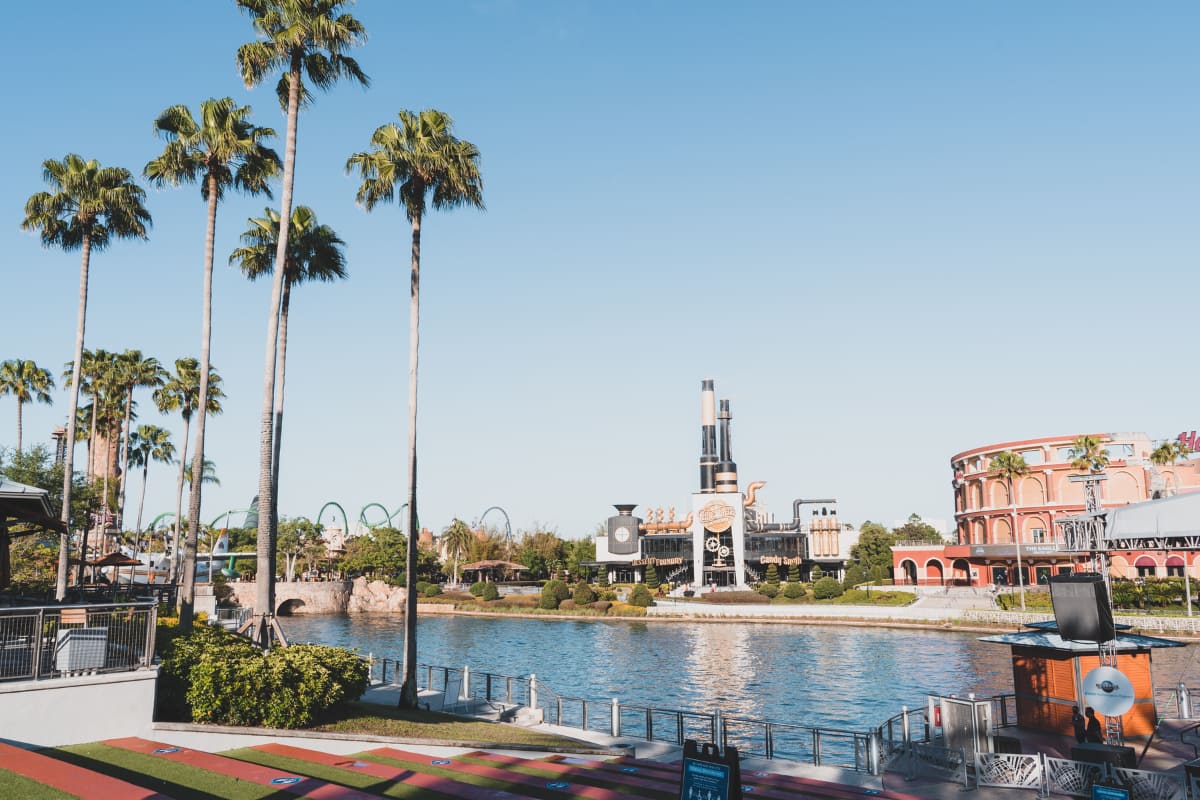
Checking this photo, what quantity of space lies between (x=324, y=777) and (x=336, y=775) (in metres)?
0.29

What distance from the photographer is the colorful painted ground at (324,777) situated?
1167 cm

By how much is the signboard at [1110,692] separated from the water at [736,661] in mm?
18673

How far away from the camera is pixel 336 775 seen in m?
14.2

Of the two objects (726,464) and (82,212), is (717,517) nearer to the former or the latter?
(726,464)

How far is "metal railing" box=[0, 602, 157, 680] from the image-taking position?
15.2 m

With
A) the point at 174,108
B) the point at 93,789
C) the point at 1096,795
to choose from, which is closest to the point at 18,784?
the point at 93,789

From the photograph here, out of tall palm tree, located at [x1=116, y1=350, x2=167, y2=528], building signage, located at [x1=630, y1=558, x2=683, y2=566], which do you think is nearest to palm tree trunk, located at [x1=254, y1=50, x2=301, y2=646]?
tall palm tree, located at [x1=116, y1=350, x2=167, y2=528]

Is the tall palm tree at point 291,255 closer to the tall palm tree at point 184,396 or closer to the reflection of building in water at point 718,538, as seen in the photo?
the tall palm tree at point 184,396

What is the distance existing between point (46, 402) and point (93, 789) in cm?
7574

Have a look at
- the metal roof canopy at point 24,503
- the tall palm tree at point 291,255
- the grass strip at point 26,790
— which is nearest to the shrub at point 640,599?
the tall palm tree at point 291,255

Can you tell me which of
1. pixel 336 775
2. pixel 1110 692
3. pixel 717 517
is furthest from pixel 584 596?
pixel 336 775

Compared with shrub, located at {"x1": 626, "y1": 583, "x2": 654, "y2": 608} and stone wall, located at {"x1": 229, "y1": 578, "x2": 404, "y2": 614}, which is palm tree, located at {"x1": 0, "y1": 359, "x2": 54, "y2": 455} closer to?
stone wall, located at {"x1": 229, "y1": 578, "x2": 404, "y2": 614}

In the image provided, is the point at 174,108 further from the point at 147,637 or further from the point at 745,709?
the point at 745,709

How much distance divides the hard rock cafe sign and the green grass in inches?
3749
